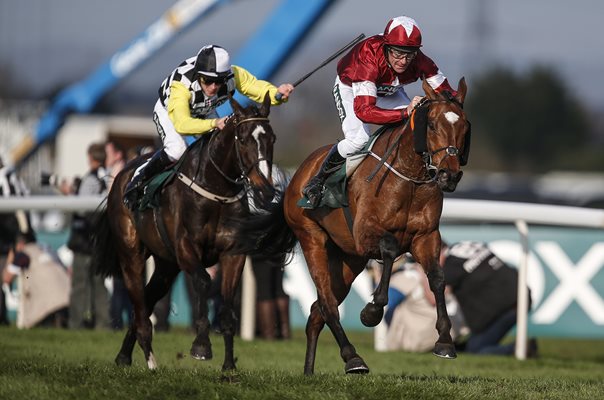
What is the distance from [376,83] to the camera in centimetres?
764

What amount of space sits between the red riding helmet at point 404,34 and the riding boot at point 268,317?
4652mm

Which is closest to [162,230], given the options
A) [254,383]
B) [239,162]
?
[239,162]

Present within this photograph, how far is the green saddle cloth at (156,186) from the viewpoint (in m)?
8.48

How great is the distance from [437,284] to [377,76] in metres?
1.45

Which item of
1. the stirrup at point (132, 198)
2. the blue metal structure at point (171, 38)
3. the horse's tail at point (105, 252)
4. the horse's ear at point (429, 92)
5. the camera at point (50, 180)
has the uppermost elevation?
the blue metal structure at point (171, 38)

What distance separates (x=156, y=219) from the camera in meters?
8.55

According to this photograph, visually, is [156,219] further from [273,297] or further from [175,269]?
[273,297]

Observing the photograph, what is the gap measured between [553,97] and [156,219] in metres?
60.7

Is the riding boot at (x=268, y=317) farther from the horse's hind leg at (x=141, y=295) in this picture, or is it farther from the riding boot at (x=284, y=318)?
the horse's hind leg at (x=141, y=295)

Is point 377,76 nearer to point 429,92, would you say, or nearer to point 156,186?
point 429,92

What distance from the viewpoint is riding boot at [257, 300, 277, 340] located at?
11469 mm

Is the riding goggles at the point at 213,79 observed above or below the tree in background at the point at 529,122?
below

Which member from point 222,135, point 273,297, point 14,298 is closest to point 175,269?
point 222,135

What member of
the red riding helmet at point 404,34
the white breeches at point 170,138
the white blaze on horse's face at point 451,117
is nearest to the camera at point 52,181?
the white breeches at point 170,138
